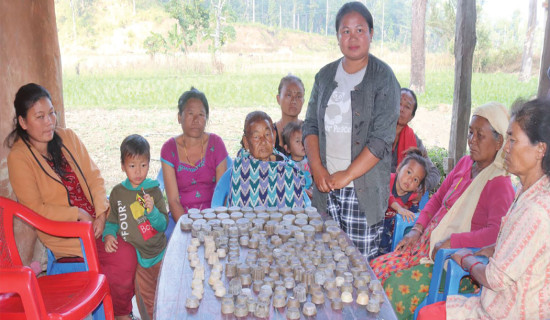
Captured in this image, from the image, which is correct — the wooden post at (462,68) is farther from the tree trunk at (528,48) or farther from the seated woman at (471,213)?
the tree trunk at (528,48)

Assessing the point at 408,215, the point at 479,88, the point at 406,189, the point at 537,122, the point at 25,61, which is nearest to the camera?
the point at 537,122

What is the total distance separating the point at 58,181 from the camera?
116 inches

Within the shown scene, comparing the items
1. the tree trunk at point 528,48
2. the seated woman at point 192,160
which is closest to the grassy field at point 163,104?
the tree trunk at point 528,48

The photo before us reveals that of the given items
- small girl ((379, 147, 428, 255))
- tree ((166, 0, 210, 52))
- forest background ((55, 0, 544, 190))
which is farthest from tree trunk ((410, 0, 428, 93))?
small girl ((379, 147, 428, 255))

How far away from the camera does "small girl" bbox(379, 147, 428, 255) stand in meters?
3.29

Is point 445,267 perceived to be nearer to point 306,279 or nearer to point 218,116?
point 306,279

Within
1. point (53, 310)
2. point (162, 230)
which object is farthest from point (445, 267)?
point (53, 310)

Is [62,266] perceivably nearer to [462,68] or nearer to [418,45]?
[462,68]

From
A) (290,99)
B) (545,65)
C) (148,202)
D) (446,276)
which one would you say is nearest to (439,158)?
(545,65)

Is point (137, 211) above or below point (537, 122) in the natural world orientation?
below

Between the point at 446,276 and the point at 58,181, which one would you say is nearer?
the point at 446,276

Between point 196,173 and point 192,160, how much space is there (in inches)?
4.4

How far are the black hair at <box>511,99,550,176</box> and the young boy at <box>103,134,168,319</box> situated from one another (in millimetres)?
2194

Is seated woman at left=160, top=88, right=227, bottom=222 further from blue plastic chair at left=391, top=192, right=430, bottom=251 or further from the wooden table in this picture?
the wooden table
